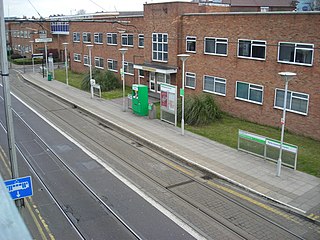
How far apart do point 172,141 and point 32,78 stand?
29697 mm

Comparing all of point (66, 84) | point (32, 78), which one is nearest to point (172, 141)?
point (66, 84)

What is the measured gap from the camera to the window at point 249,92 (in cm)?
2294

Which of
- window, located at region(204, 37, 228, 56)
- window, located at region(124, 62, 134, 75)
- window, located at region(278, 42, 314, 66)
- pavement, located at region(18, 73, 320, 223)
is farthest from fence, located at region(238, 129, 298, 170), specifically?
window, located at region(124, 62, 134, 75)

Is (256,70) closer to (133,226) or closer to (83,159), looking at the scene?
(83,159)

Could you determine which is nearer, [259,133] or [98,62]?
[259,133]

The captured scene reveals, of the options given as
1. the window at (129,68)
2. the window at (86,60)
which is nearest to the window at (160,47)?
the window at (129,68)

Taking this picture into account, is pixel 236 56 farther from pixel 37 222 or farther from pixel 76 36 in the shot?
pixel 76 36

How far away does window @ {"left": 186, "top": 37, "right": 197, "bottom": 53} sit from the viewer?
89.2ft

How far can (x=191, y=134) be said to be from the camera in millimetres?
20953

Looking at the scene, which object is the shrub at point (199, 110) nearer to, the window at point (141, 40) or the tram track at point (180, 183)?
the tram track at point (180, 183)

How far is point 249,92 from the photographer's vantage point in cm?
2355

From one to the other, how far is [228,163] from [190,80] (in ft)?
41.8

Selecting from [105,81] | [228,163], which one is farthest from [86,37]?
[228,163]

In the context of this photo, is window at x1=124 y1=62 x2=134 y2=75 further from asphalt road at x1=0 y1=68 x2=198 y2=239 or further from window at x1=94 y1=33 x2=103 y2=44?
asphalt road at x1=0 y1=68 x2=198 y2=239
